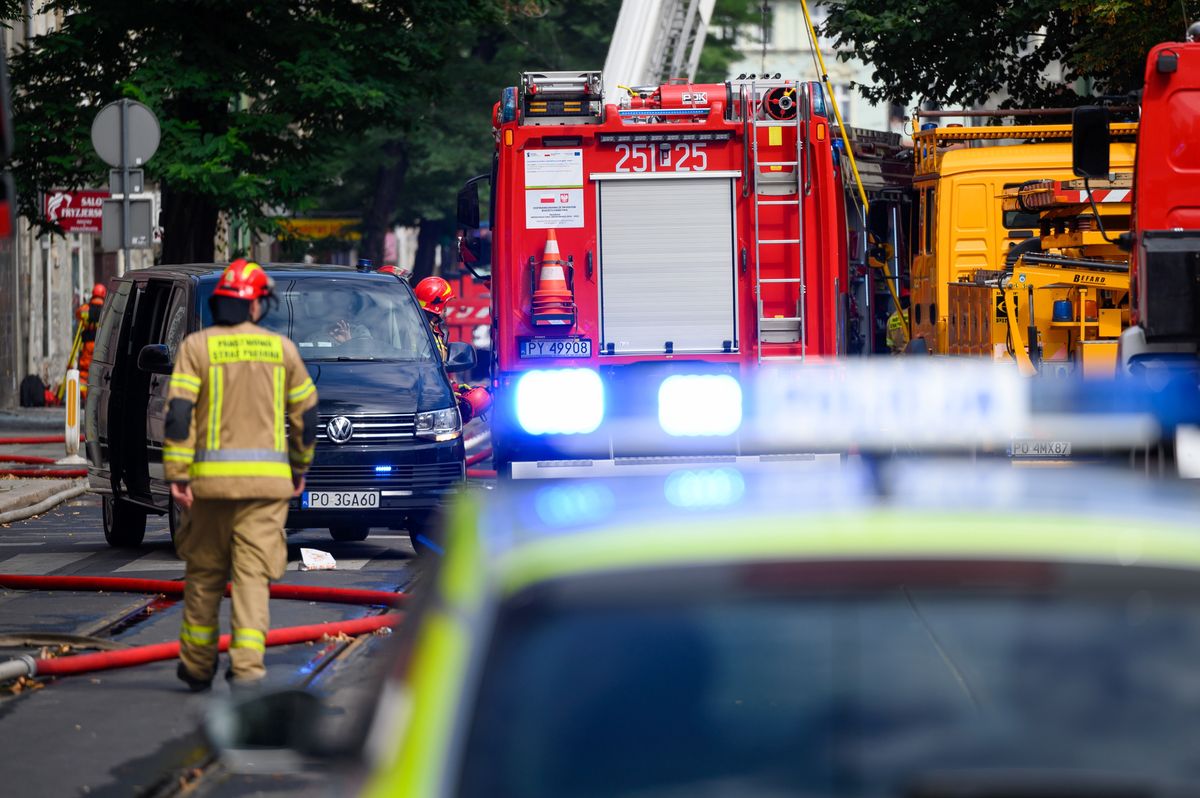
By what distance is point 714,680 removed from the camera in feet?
8.59

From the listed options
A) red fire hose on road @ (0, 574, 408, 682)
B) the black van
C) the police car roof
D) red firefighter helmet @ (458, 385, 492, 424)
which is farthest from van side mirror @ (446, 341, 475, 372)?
the police car roof

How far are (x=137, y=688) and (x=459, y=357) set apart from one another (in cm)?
626

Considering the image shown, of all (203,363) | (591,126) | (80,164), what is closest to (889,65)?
(80,164)

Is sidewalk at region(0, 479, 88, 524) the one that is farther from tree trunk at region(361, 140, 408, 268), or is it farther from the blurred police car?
tree trunk at region(361, 140, 408, 268)

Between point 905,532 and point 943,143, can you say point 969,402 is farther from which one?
point 943,143

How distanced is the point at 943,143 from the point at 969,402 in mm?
16432

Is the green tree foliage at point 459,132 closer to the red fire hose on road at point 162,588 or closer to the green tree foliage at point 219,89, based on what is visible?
the green tree foliage at point 219,89

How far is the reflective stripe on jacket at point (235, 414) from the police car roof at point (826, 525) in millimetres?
5455

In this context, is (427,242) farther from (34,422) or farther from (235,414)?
(235,414)

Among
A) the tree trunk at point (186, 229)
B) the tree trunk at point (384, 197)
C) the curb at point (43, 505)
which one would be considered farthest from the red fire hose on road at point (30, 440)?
the tree trunk at point (384, 197)

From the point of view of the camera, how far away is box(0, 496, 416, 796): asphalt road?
7.00 meters

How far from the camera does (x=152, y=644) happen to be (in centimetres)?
1002

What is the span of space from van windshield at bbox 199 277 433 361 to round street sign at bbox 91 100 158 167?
501 centimetres

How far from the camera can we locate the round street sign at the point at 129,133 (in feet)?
61.2
